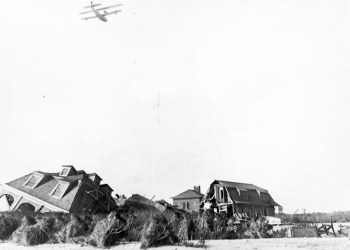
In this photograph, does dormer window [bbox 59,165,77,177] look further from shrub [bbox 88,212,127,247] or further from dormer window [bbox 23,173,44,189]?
shrub [bbox 88,212,127,247]

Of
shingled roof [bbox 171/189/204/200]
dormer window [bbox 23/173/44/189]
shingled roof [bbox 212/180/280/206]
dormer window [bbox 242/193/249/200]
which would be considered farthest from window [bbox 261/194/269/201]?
dormer window [bbox 23/173/44/189]

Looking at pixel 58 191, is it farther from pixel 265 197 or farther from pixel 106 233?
pixel 265 197

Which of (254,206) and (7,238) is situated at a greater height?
(254,206)

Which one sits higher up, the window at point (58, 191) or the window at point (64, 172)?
the window at point (64, 172)

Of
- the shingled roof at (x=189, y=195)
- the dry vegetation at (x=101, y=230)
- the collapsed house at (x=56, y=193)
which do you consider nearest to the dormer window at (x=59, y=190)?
the collapsed house at (x=56, y=193)

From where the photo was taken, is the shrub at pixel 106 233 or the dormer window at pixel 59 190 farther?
the dormer window at pixel 59 190

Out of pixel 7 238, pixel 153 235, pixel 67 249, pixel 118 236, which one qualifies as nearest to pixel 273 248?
pixel 153 235

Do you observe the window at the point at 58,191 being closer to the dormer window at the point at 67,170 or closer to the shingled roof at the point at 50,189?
the shingled roof at the point at 50,189

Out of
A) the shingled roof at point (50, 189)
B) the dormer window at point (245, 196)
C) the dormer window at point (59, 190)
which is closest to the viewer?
the shingled roof at point (50, 189)

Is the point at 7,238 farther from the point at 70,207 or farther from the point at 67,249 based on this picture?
the point at 70,207
